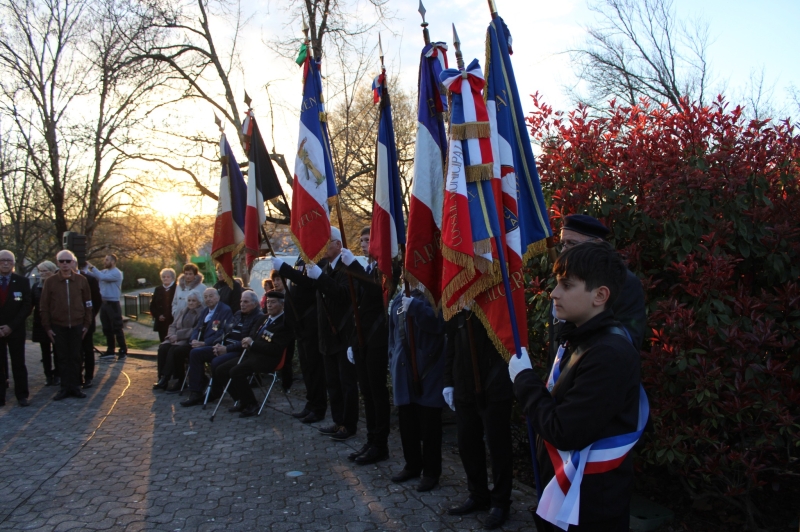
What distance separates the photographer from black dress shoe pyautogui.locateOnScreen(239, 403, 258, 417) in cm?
775

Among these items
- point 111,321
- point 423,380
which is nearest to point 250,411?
point 423,380

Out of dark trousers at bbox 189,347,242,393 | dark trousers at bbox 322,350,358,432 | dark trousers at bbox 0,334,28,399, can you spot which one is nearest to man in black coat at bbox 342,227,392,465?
dark trousers at bbox 322,350,358,432

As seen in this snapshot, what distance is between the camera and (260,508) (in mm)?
4691

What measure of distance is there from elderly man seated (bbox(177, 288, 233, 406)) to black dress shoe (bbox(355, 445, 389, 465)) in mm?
3714

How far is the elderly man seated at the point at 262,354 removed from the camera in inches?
309

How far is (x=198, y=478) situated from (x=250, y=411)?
94.1 inches

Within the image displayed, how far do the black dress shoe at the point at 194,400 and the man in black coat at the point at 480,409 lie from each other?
5109 mm

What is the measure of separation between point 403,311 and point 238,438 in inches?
110

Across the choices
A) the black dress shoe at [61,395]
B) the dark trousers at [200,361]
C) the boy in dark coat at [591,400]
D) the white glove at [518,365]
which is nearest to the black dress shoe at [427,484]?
the white glove at [518,365]

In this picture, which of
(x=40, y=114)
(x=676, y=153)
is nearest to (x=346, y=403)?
(x=676, y=153)

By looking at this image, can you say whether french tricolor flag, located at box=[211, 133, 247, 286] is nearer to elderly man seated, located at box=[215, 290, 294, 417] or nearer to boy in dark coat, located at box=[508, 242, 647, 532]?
elderly man seated, located at box=[215, 290, 294, 417]

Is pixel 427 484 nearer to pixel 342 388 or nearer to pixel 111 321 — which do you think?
pixel 342 388

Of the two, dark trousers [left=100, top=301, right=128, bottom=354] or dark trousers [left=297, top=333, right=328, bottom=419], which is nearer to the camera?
dark trousers [left=297, top=333, right=328, bottom=419]

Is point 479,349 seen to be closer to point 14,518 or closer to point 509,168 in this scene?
point 509,168
